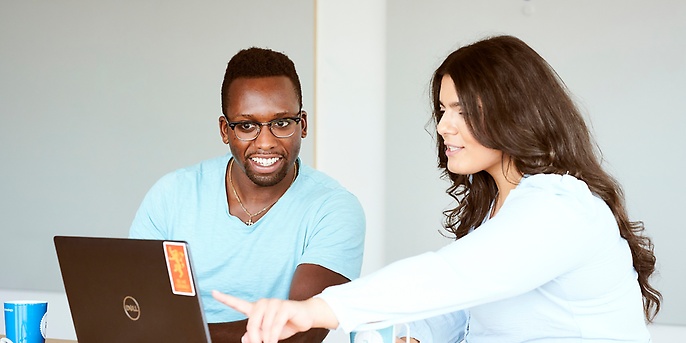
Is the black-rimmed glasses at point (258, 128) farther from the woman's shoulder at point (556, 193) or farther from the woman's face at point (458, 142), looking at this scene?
the woman's shoulder at point (556, 193)

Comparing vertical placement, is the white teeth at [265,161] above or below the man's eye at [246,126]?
below

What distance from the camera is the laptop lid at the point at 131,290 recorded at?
1.51 metres

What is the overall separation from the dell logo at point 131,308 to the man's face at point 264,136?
0.82m

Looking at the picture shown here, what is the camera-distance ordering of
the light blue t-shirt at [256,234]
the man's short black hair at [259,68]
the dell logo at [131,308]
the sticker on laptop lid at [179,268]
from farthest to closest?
the man's short black hair at [259,68], the light blue t-shirt at [256,234], the dell logo at [131,308], the sticker on laptop lid at [179,268]

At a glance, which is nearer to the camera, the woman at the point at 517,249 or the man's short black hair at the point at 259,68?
the woman at the point at 517,249

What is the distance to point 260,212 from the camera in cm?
246

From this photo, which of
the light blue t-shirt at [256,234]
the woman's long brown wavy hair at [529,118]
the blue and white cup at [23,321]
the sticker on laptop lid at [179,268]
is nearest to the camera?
the sticker on laptop lid at [179,268]

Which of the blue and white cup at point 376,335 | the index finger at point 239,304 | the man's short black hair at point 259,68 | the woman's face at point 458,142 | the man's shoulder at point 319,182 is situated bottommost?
the blue and white cup at point 376,335

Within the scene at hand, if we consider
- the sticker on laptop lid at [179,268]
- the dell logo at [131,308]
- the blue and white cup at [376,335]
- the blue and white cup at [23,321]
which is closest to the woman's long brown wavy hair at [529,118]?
the blue and white cup at [376,335]

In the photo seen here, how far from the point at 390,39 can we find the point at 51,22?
1.71 meters

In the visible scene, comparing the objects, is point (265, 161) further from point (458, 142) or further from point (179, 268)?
point (179, 268)

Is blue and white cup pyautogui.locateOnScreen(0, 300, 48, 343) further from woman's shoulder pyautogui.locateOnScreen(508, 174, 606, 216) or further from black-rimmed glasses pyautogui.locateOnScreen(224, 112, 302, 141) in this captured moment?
woman's shoulder pyautogui.locateOnScreen(508, 174, 606, 216)

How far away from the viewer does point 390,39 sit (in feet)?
12.5

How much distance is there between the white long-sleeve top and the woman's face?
17cm
